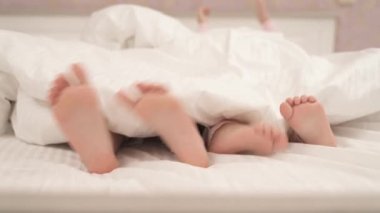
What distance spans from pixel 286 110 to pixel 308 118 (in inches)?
1.3

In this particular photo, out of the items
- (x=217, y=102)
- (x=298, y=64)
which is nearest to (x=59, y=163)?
(x=217, y=102)

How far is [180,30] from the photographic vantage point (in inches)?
45.7

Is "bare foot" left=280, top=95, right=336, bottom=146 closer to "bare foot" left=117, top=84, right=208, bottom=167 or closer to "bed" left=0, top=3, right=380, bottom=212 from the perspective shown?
"bed" left=0, top=3, right=380, bottom=212

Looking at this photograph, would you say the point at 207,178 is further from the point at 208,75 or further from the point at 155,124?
the point at 208,75

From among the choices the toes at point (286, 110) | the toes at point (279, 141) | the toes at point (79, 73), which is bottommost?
the toes at point (279, 141)

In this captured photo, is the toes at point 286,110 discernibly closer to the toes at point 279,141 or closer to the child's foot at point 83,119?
the toes at point 279,141

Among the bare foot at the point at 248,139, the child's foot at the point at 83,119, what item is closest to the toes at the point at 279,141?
the bare foot at the point at 248,139

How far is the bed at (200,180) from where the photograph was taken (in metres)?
0.33

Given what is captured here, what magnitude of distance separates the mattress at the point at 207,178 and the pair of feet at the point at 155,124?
21 mm

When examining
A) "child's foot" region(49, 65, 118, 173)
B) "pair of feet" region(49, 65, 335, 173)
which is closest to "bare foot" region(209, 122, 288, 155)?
"pair of feet" region(49, 65, 335, 173)

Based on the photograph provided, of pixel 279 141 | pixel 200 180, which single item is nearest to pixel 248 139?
pixel 279 141

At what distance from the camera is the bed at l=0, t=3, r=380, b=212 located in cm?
33

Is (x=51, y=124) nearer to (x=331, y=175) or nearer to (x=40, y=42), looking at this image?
(x=40, y=42)

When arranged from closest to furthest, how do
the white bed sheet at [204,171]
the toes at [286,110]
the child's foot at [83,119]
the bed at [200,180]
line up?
Result: the bed at [200,180] < the white bed sheet at [204,171] < the child's foot at [83,119] < the toes at [286,110]
